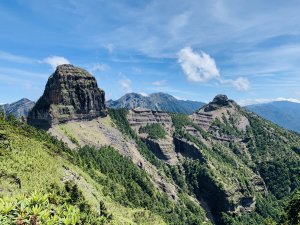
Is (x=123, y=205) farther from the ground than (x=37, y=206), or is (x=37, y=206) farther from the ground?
(x=37, y=206)

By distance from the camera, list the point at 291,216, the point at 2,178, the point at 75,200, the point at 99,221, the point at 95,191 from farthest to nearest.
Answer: the point at 95,191 → the point at 291,216 → the point at 75,200 → the point at 2,178 → the point at 99,221

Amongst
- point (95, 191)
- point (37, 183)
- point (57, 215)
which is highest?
point (57, 215)

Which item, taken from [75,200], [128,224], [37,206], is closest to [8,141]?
[75,200]

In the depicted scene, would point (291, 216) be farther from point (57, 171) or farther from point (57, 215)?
point (57, 215)

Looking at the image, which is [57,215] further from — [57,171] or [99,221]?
[57,171]

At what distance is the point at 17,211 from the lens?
74.6ft

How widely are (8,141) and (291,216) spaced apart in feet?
375

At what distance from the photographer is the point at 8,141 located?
422ft

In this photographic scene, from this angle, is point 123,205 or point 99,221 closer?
point 99,221

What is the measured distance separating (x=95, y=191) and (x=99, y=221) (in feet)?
208

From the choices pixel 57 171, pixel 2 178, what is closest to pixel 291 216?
pixel 57 171

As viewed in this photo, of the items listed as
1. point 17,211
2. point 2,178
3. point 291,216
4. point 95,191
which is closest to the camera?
point 17,211

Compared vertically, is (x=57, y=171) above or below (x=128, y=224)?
above

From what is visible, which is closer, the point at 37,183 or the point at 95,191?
the point at 37,183
